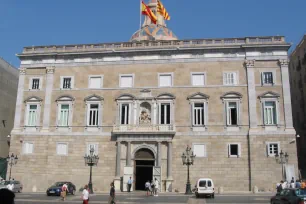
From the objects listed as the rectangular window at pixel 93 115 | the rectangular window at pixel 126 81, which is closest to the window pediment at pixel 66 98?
the rectangular window at pixel 93 115

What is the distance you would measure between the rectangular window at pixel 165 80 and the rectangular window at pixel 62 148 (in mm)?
12788

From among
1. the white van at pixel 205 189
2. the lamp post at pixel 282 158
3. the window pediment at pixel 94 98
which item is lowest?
the white van at pixel 205 189

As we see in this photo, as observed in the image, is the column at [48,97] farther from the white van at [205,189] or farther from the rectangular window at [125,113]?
the white van at [205,189]

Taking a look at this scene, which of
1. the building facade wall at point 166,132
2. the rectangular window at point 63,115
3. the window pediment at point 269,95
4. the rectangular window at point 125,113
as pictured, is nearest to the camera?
the building facade wall at point 166,132

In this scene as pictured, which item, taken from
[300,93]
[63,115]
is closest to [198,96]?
[63,115]

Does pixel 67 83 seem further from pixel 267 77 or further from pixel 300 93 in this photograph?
pixel 300 93

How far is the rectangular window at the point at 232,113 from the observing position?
117ft

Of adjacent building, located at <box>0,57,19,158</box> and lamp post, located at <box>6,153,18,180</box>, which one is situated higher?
adjacent building, located at <box>0,57,19,158</box>

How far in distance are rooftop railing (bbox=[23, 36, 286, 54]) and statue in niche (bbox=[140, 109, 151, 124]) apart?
7611 mm

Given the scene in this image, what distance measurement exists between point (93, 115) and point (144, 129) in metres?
6.41

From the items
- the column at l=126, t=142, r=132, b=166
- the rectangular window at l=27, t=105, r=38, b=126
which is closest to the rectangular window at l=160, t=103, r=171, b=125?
the column at l=126, t=142, r=132, b=166

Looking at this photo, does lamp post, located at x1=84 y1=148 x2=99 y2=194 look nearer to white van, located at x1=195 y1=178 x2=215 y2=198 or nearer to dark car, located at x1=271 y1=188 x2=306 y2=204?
white van, located at x1=195 y1=178 x2=215 y2=198

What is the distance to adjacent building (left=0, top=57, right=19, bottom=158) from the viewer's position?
161ft

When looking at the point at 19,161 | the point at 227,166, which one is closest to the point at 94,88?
the point at 19,161
